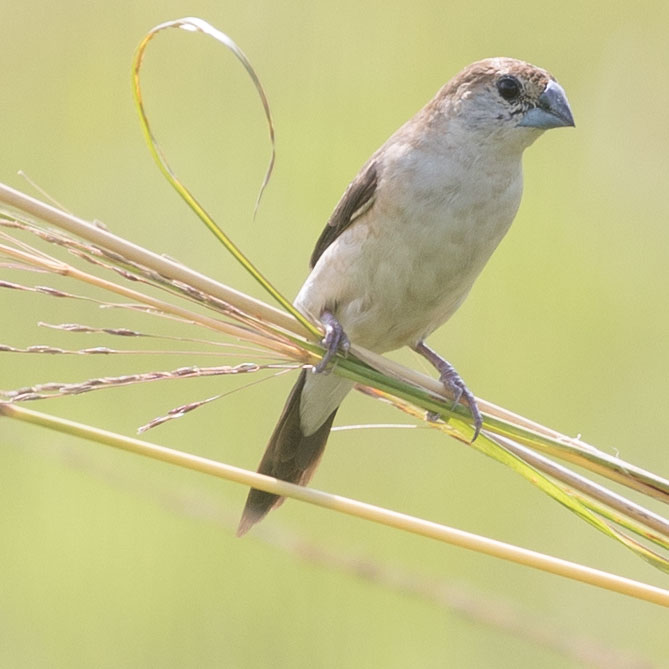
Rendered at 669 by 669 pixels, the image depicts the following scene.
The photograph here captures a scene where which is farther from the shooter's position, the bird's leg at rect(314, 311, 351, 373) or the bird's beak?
the bird's beak

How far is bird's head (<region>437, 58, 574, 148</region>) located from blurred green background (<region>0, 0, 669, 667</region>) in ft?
5.68

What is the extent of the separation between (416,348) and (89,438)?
220 cm

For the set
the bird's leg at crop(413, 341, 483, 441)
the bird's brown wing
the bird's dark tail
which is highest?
the bird's brown wing

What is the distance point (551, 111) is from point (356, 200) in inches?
26.0

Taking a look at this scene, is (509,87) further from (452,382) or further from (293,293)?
(293,293)

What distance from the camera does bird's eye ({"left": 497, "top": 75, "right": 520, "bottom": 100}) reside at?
3.50m

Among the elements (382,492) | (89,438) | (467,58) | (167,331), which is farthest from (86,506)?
(89,438)

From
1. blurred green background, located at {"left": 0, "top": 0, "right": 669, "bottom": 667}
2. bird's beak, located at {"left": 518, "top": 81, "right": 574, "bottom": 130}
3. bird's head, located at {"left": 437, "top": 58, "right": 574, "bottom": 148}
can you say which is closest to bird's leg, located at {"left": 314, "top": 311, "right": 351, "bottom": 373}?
bird's head, located at {"left": 437, "top": 58, "right": 574, "bottom": 148}

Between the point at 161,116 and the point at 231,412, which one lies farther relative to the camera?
the point at 161,116

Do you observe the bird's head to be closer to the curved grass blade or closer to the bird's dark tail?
the bird's dark tail

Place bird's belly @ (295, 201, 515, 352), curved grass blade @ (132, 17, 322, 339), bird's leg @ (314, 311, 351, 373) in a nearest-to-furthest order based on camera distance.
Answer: curved grass blade @ (132, 17, 322, 339) → bird's leg @ (314, 311, 351, 373) → bird's belly @ (295, 201, 515, 352)

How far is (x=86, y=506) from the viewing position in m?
5.10

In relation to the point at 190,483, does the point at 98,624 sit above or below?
below

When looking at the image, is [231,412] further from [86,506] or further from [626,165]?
[626,165]
